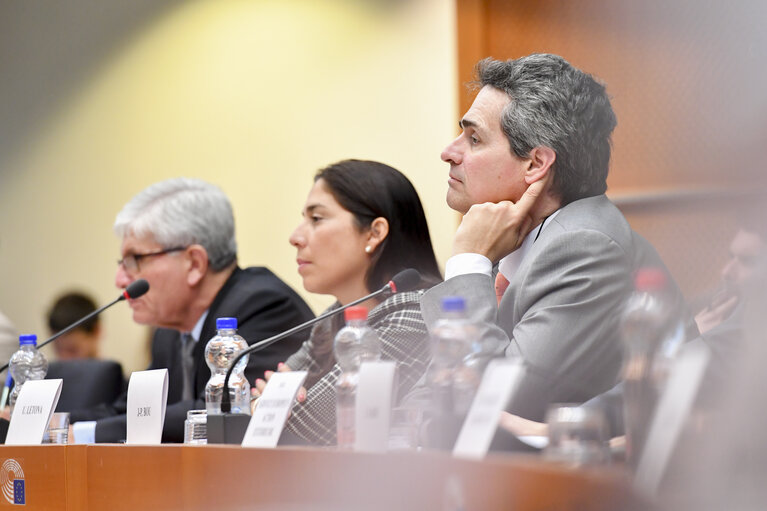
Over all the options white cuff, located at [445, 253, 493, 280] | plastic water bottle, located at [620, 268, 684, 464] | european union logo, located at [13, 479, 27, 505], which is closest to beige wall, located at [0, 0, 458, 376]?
white cuff, located at [445, 253, 493, 280]

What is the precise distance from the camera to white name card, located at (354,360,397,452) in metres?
1.19

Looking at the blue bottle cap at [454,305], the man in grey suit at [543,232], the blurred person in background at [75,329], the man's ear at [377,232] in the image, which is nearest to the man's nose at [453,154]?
the man in grey suit at [543,232]

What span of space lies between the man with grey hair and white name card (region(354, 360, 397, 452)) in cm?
160

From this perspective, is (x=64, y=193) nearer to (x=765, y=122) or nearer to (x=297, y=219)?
(x=297, y=219)

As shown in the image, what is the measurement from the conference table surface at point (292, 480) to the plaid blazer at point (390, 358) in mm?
454

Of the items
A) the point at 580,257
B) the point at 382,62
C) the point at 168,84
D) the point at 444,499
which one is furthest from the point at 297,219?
the point at 444,499

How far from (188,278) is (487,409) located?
83.4 inches

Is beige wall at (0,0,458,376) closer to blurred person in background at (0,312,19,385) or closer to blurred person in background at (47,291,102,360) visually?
blurred person in background at (47,291,102,360)

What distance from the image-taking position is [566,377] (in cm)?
171

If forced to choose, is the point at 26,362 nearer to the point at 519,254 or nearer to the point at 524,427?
the point at 519,254

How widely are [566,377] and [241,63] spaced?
2.76 metres

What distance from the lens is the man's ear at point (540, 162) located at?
6.37ft

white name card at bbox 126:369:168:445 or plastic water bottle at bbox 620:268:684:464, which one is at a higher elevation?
plastic water bottle at bbox 620:268:684:464

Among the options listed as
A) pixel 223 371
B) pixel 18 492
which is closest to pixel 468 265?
pixel 223 371
